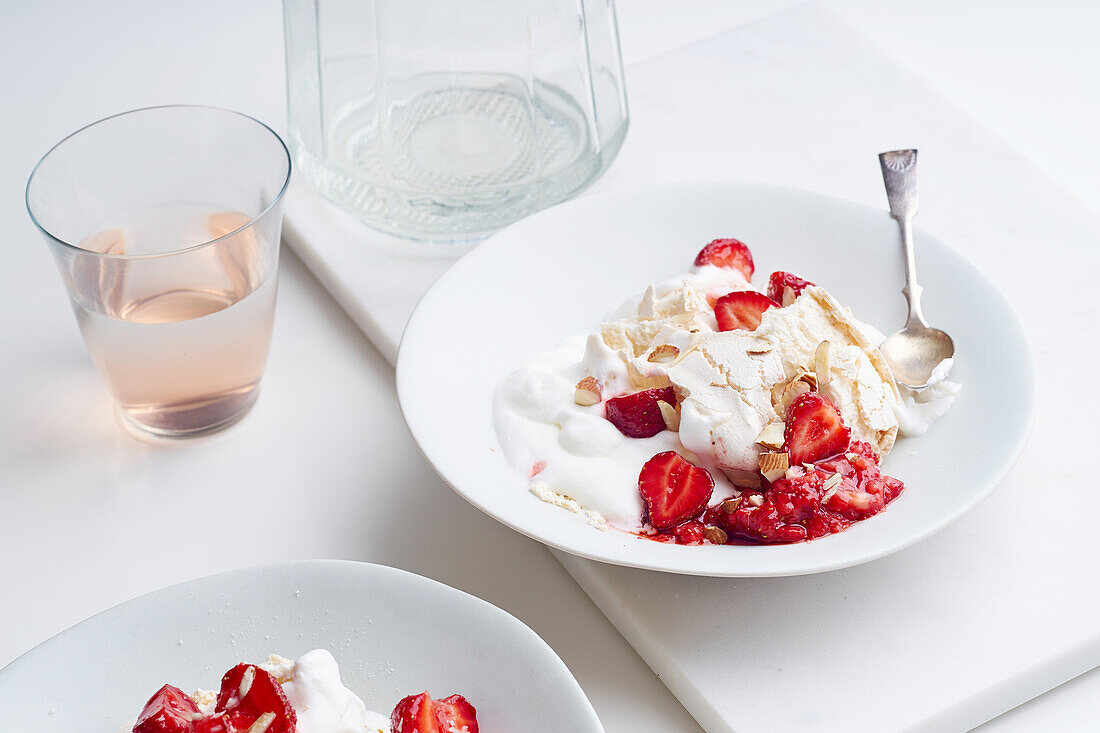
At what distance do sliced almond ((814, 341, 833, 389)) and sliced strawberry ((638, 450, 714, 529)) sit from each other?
0.14 meters

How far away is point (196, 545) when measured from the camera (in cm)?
109

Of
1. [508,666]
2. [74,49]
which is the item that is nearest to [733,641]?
[508,666]

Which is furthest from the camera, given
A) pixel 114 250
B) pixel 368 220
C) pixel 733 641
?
pixel 368 220

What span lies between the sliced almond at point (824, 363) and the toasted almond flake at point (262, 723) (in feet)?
1.79

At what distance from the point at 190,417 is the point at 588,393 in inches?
15.8

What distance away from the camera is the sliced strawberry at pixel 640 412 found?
104 cm

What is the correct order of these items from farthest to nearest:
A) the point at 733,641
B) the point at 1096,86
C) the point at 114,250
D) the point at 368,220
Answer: the point at 1096,86 < the point at 368,220 < the point at 114,250 < the point at 733,641

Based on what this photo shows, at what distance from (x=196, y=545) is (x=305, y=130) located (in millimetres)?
572

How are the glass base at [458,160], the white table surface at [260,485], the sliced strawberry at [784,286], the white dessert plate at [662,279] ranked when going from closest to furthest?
the white dessert plate at [662,279] → the white table surface at [260,485] → the sliced strawberry at [784,286] → the glass base at [458,160]

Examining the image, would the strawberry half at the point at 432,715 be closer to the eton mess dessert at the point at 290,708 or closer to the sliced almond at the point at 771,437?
the eton mess dessert at the point at 290,708

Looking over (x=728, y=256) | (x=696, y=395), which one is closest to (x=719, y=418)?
(x=696, y=395)

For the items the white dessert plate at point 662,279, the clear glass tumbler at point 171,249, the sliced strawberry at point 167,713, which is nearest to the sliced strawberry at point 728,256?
the white dessert plate at point 662,279

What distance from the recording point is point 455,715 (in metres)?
0.78

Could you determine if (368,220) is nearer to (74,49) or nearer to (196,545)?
(196,545)
